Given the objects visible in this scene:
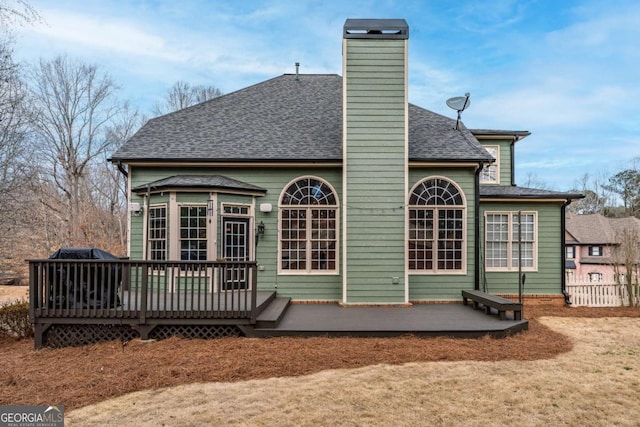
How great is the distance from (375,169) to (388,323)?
11.4 feet

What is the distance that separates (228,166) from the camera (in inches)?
343

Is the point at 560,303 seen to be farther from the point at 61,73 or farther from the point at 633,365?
the point at 61,73

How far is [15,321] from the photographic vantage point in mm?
6578

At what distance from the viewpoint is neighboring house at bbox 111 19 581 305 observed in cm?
812

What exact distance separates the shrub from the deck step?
432 centimetres

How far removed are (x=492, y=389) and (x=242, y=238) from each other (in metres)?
5.89

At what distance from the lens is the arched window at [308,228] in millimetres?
8648

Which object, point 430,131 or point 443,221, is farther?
point 430,131

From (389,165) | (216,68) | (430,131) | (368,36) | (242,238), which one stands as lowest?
(242,238)

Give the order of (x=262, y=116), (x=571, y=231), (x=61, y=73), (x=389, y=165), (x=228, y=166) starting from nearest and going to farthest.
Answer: (x=389, y=165), (x=228, y=166), (x=262, y=116), (x=61, y=73), (x=571, y=231)

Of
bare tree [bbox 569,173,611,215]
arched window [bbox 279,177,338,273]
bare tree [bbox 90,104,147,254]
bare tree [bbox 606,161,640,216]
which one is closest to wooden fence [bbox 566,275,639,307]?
arched window [bbox 279,177,338,273]

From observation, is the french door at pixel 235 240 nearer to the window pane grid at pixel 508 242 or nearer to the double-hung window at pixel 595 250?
the window pane grid at pixel 508 242

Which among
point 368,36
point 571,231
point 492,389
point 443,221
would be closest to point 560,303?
point 443,221

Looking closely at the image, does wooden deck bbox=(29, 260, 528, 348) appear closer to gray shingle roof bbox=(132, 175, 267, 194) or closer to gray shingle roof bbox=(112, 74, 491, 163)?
gray shingle roof bbox=(132, 175, 267, 194)
